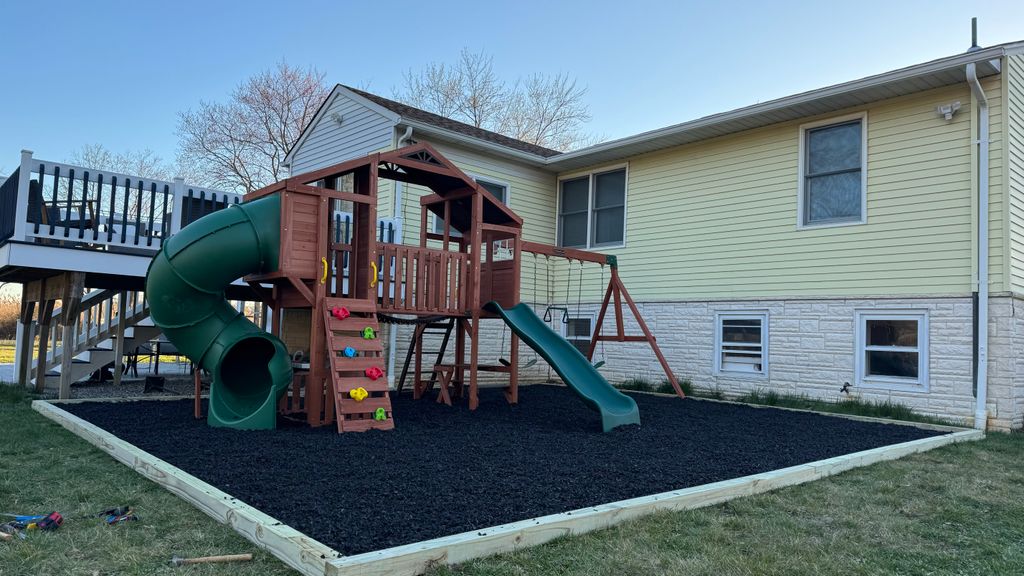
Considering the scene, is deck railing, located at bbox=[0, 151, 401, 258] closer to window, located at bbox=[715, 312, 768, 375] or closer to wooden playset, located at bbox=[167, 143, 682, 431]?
wooden playset, located at bbox=[167, 143, 682, 431]

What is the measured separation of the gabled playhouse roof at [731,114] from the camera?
807 centimetres

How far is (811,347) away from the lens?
31.4ft

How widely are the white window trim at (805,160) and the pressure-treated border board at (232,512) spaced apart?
8.53m

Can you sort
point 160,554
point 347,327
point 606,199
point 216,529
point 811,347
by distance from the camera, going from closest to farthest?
1. point 160,554
2. point 216,529
3. point 347,327
4. point 811,347
5. point 606,199

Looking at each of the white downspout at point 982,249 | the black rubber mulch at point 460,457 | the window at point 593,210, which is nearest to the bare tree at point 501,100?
the window at point 593,210

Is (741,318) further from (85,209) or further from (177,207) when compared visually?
(85,209)

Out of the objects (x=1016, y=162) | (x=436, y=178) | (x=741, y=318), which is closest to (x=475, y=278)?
(x=436, y=178)

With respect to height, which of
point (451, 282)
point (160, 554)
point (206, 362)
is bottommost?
point (160, 554)

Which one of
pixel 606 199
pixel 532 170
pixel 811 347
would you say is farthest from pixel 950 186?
pixel 532 170

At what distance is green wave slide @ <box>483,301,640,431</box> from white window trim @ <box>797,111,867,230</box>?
4179 mm

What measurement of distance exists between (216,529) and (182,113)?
2789cm

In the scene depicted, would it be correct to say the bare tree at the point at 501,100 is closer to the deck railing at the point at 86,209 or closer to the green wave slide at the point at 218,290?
the deck railing at the point at 86,209

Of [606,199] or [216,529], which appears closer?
[216,529]

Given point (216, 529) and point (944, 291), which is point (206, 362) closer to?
point (216, 529)
